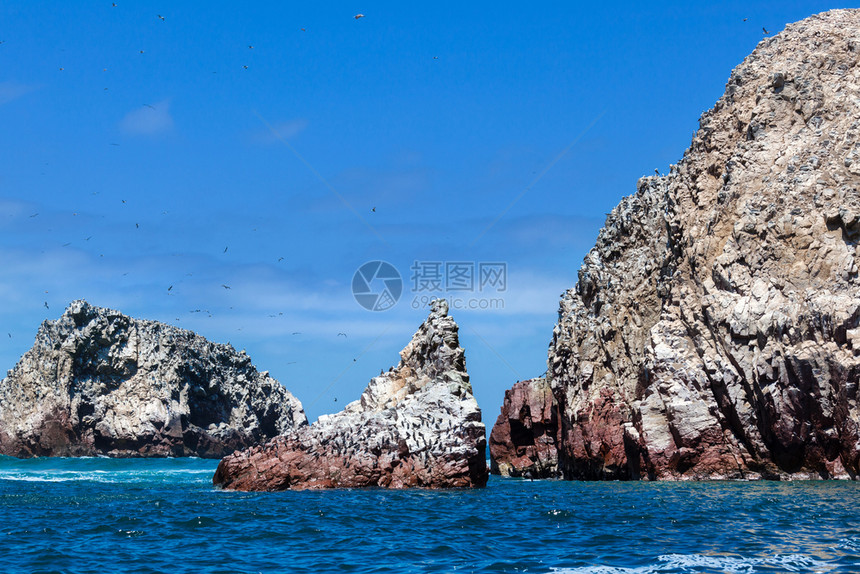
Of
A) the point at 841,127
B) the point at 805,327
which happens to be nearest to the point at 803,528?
the point at 805,327

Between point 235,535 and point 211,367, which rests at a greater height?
point 211,367

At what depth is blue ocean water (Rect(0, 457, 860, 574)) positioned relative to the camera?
64.8 feet

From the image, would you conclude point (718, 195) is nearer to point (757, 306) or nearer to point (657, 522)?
point (757, 306)

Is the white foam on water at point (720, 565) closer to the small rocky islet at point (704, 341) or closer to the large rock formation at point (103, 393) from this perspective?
the small rocky islet at point (704, 341)

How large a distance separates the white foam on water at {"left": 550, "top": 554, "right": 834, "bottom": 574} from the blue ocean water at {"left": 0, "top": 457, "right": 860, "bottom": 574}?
0.04 metres

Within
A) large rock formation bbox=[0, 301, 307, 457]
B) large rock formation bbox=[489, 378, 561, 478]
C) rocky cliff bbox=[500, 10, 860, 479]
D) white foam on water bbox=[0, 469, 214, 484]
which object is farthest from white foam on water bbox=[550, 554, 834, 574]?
large rock formation bbox=[0, 301, 307, 457]

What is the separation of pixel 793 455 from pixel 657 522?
19.4 meters

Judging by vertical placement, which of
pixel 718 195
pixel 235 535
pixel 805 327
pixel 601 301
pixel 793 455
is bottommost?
pixel 235 535

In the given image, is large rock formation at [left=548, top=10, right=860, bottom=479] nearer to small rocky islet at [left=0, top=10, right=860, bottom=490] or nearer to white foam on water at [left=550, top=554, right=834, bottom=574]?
small rocky islet at [left=0, top=10, right=860, bottom=490]

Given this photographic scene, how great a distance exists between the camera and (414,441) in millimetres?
40625

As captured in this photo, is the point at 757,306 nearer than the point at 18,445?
Yes

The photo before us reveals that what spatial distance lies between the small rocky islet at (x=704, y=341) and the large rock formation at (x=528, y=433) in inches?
10.1

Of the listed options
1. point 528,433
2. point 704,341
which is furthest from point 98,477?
point 704,341

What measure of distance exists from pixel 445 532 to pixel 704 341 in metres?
26.1
